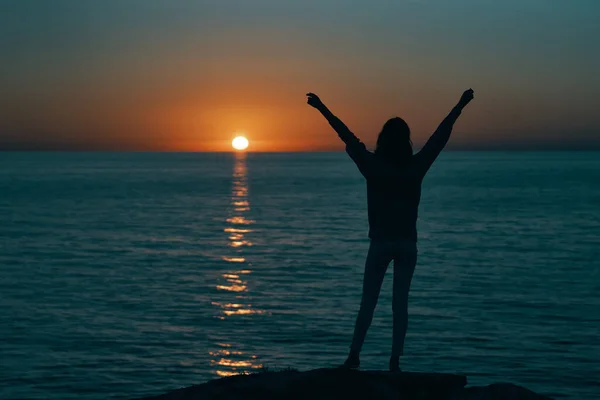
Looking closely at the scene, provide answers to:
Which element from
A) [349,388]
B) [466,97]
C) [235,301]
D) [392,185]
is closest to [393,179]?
[392,185]

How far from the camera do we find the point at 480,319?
90.8ft

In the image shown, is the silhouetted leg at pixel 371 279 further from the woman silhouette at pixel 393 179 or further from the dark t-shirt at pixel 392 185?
the dark t-shirt at pixel 392 185

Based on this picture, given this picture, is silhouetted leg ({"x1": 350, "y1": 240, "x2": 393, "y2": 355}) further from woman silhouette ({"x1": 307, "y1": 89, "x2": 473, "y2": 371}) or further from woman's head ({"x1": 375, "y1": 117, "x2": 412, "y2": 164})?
woman's head ({"x1": 375, "y1": 117, "x2": 412, "y2": 164})

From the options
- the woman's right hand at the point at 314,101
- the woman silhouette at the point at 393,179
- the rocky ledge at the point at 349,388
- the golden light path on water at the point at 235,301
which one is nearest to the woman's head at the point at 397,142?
the woman silhouette at the point at 393,179

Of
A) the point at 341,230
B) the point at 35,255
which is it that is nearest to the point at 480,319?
the point at 35,255

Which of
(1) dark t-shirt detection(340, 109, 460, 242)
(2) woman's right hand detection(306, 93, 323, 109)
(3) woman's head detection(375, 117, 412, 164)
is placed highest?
(2) woman's right hand detection(306, 93, 323, 109)

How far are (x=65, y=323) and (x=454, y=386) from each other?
70.1 ft

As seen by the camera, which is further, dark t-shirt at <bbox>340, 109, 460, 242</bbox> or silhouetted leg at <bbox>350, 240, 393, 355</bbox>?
silhouetted leg at <bbox>350, 240, 393, 355</bbox>

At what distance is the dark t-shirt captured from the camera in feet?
26.9

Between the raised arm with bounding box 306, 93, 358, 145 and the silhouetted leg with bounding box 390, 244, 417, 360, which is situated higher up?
the raised arm with bounding box 306, 93, 358, 145

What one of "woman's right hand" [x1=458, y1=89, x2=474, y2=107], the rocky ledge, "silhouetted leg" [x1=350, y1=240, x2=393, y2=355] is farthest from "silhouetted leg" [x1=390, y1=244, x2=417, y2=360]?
"woman's right hand" [x1=458, y1=89, x2=474, y2=107]

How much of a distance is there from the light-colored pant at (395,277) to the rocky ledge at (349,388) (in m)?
0.52

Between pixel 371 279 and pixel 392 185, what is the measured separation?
108 cm

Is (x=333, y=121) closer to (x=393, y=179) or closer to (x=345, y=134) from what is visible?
(x=345, y=134)
